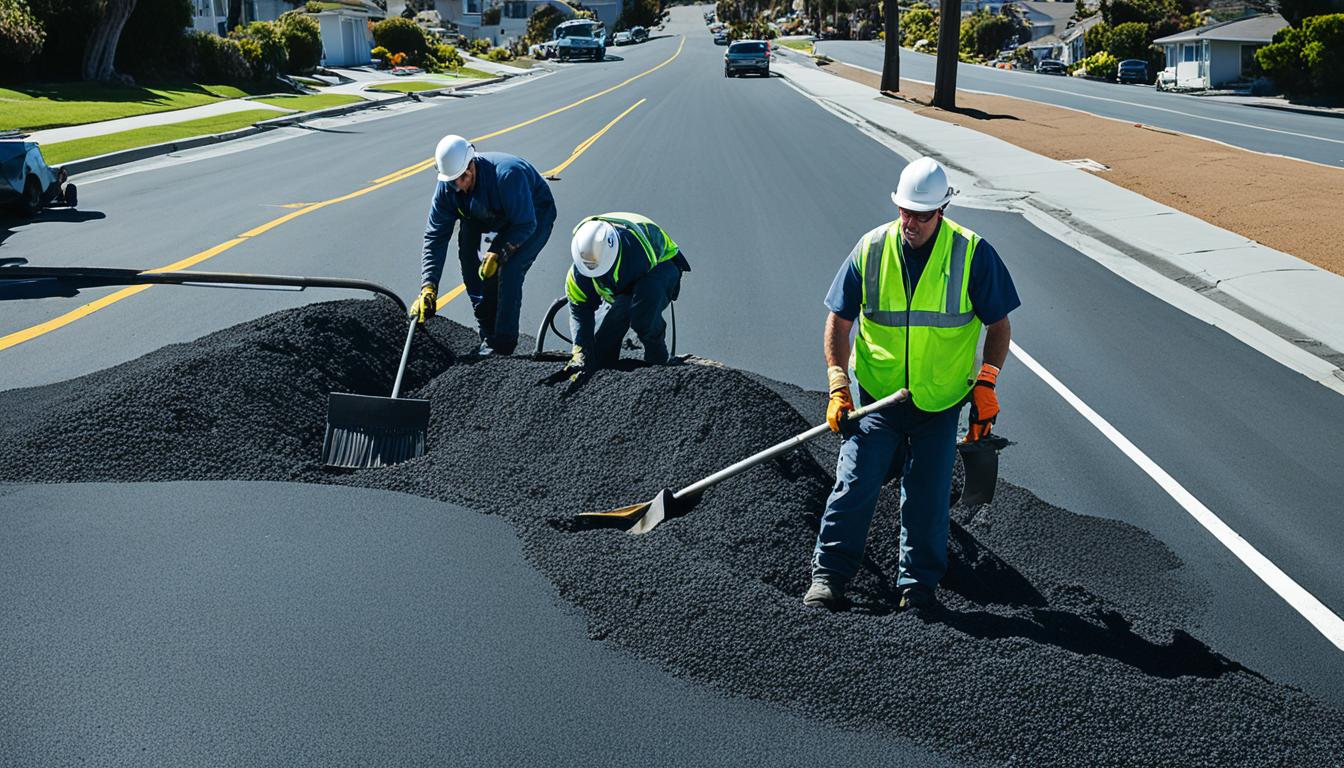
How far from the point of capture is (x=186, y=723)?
14.1 feet

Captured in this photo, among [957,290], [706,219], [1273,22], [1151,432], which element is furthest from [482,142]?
[1273,22]

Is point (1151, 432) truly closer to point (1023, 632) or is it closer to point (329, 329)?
point (1023, 632)

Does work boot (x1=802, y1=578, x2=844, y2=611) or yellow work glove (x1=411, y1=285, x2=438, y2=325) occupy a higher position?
yellow work glove (x1=411, y1=285, x2=438, y2=325)

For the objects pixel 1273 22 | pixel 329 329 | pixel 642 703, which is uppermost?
pixel 1273 22

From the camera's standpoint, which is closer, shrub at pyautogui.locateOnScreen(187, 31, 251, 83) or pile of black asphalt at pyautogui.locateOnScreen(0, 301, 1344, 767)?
pile of black asphalt at pyautogui.locateOnScreen(0, 301, 1344, 767)

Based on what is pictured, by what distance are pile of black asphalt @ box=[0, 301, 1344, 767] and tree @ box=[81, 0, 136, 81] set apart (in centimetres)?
2782

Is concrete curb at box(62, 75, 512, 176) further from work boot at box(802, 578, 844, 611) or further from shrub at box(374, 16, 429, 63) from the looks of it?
shrub at box(374, 16, 429, 63)

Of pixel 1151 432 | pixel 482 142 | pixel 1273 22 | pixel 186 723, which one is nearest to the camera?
pixel 186 723

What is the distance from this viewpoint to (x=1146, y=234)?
1502cm

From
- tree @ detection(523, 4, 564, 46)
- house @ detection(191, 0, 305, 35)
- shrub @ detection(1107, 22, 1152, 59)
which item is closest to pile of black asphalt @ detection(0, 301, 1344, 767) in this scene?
house @ detection(191, 0, 305, 35)

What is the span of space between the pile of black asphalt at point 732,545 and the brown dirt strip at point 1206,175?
918 cm

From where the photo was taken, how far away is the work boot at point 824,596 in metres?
5.08

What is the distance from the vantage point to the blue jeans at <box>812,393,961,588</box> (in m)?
5.19

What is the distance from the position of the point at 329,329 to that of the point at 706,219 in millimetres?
8104
